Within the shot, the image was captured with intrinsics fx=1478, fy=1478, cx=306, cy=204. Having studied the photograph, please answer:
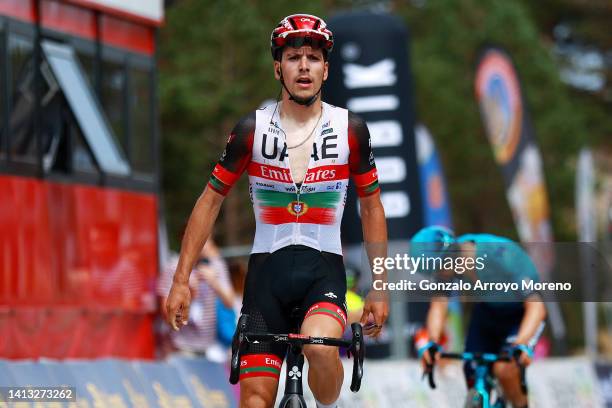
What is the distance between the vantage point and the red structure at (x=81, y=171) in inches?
684

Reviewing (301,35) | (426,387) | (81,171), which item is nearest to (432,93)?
(81,171)

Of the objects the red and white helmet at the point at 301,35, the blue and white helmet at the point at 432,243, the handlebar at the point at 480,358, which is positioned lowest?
the handlebar at the point at 480,358

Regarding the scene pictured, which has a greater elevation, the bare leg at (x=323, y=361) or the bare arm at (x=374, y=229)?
the bare arm at (x=374, y=229)

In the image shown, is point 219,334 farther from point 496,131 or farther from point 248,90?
point 248,90

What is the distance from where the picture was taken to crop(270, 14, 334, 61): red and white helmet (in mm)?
7707

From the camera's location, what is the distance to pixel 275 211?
7.75 meters

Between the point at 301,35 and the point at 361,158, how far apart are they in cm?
72

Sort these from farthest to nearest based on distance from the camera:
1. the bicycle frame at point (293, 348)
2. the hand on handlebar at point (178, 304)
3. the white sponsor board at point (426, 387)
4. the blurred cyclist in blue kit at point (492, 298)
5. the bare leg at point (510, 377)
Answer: the white sponsor board at point (426, 387) < the bare leg at point (510, 377) < the blurred cyclist in blue kit at point (492, 298) < the hand on handlebar at point (178, 304) < the bicycle frame at point (293, 348)

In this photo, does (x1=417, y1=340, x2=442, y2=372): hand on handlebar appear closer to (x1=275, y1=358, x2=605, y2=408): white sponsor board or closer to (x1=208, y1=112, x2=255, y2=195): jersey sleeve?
(x1=208, y1=112, x2=255, y2=195): jersey sleeve

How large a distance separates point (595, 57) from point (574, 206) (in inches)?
354

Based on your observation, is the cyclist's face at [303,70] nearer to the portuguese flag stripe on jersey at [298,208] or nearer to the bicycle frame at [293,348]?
the portuguese flag stripe on jersey at [298,208]

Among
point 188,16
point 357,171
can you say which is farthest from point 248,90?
point 357,171

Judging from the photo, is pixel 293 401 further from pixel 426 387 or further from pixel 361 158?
pixel 426 387
